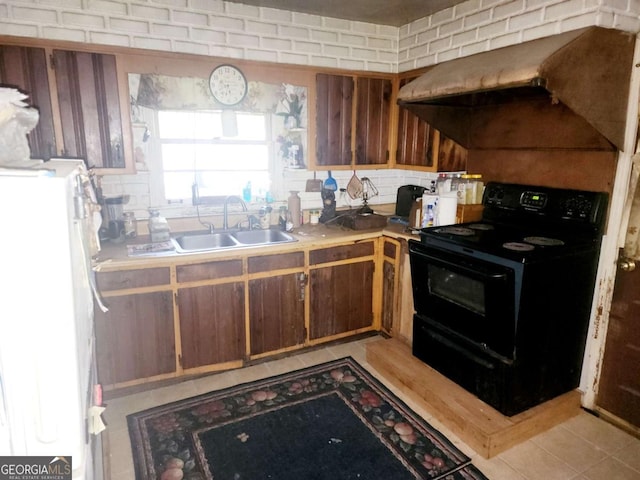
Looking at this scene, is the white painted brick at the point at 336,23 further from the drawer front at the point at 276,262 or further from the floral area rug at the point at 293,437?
the floral area rug at the point at 293,437

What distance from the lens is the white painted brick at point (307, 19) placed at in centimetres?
300

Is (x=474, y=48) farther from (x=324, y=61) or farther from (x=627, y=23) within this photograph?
(x=324, y=61)

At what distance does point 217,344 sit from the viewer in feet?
8.86

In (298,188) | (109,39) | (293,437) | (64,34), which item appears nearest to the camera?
(293,437)

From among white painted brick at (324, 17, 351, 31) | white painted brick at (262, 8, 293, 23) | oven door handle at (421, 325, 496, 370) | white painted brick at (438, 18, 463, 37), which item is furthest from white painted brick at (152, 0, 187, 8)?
oven door handle at (421, 325, 496, 370)

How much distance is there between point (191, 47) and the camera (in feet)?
8.93

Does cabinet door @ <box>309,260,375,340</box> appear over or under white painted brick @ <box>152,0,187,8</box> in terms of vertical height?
under

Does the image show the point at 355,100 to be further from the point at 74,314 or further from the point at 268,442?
the point at 74,314

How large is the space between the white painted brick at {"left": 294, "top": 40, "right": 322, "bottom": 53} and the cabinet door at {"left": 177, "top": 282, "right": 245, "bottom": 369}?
1.76 meters

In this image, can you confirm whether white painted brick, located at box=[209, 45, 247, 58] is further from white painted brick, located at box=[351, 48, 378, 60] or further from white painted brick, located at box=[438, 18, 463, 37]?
white painted brick, located at box=[438, 18, 463, 37]

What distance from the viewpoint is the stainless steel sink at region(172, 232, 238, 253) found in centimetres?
293

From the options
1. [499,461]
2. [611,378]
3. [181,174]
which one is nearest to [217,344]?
[181,174]

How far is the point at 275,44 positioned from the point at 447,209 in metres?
1.67

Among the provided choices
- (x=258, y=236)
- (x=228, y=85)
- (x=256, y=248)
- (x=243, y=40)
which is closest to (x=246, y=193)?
(x=258, y=236)
